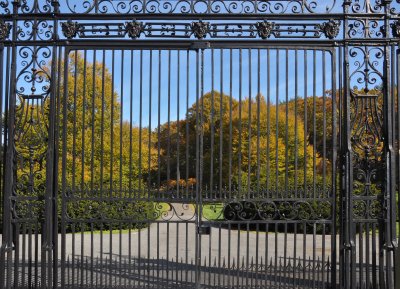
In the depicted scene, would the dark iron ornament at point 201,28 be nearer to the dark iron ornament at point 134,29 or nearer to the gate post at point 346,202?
the dark iron ornament at point 134,29

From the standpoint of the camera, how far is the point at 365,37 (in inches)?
Result: 257

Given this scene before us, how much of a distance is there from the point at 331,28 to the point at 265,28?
0.95m

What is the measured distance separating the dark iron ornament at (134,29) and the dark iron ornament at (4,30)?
1.72 m

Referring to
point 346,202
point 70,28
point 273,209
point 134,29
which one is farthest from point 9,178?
point 346,202

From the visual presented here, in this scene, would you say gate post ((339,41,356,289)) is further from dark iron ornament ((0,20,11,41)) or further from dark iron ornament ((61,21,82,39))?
dark iron ornament ((0,20,11,41))

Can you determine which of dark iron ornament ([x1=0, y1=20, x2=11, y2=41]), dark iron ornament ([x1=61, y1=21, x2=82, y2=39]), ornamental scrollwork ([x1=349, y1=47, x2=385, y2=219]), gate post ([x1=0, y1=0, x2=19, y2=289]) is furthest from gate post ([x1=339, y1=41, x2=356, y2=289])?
dark iron ornament ([x1=0, y1=20, x2=11, y2=41])

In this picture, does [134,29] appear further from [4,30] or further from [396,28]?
[396,28]

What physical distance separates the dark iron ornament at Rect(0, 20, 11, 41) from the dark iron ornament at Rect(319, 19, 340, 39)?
4.55 m

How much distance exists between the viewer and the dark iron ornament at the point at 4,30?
658 centimetres

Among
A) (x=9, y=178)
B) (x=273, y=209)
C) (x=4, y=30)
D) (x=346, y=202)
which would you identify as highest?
(x=4, y=30)

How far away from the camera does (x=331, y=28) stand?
6512 millimetres

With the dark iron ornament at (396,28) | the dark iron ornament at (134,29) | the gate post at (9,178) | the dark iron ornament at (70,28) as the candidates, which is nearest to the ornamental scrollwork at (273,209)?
the dark iron ornament at (396,28)

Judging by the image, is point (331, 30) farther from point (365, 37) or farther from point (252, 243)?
point (252, 243)

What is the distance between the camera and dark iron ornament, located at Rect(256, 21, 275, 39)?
255 inches
